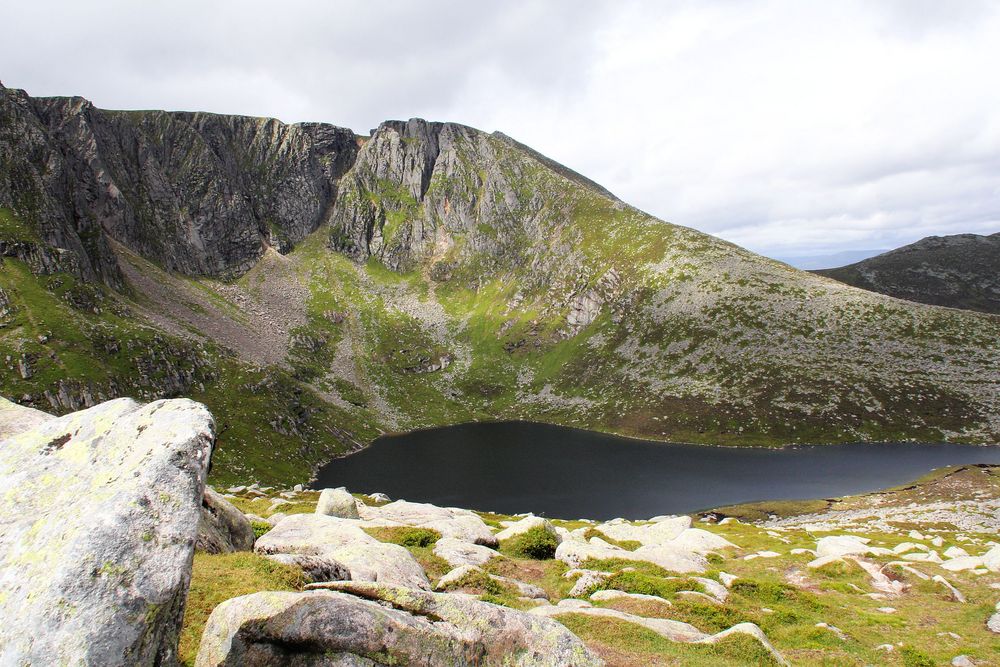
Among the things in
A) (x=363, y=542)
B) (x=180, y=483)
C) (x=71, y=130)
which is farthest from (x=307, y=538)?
(x=71, y=130)

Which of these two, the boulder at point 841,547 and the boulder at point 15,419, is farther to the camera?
the boulder at point 841,547

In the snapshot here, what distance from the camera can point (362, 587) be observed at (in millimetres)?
10859

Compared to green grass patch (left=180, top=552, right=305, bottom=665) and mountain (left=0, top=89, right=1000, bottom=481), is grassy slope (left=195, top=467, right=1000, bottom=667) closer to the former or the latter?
green grass patch (left=180, top=552, right=305, bottom=665)

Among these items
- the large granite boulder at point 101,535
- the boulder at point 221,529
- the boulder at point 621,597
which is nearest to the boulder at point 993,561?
the boulder at point 621,597

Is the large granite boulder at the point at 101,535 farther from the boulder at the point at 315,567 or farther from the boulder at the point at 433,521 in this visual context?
the boulder at the point at 433,521

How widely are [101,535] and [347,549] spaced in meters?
12.5

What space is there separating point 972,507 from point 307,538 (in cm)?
9085

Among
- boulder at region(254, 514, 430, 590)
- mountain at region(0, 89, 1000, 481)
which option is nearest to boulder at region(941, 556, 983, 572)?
boulder at region(254, 514, 430, 590)

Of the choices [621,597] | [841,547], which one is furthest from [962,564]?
[621,597]

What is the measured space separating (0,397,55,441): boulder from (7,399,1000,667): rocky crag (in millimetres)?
95

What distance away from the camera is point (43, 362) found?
98.1m

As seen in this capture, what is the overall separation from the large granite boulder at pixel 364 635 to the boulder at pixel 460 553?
14822 millimetres

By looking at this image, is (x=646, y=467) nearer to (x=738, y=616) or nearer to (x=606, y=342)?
(x=606, y=342)

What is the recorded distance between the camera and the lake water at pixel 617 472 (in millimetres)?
95250
